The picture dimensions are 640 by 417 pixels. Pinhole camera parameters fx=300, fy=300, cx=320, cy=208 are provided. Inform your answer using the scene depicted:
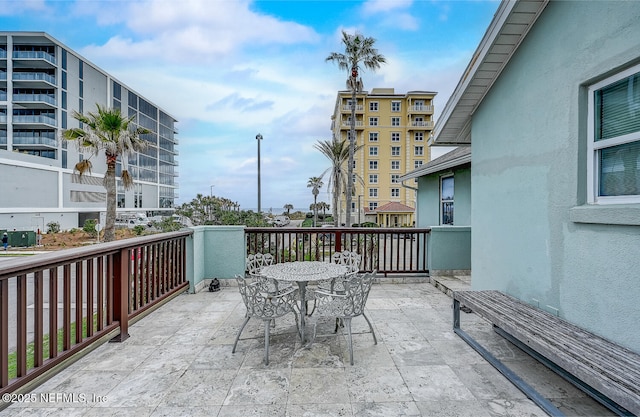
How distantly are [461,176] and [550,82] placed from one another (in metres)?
4.76

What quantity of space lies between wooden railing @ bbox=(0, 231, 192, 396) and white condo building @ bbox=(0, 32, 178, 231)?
27.2 m

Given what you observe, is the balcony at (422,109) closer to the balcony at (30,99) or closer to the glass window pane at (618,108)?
the glass window pane at (618,108)

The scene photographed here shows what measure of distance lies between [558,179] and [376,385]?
2548 millimetres

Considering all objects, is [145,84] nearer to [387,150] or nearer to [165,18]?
[387,150]

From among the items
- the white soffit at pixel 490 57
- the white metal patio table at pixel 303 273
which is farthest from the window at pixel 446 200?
the white metal patio table at pixel 303 273

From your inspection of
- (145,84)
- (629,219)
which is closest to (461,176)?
(629,219)

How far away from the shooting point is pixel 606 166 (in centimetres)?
254

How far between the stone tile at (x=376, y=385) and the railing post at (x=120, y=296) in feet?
8.73

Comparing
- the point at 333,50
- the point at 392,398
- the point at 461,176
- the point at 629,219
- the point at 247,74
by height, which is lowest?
the point at 392,398

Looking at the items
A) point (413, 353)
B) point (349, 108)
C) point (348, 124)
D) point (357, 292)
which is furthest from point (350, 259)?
point (349, 108)

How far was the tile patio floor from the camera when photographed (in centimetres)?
226

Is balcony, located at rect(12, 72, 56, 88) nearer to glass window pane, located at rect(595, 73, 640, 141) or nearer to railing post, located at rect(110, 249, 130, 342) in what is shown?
railing post, located at rect(110, 249, 130, 342)

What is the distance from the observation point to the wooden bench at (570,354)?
176 centimetres

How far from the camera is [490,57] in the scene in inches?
143
